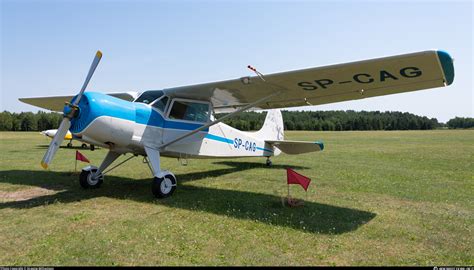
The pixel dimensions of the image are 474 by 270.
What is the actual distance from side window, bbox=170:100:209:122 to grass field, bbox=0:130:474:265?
1.72 m

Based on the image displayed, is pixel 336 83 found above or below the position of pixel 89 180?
above

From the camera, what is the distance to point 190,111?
→ 328 inches

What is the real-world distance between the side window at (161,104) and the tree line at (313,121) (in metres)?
56.9

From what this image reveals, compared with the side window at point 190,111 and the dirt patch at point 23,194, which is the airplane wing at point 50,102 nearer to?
the dirt patch at point 23,194

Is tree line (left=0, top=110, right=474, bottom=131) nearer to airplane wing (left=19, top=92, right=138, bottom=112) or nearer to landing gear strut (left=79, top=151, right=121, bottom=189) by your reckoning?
airplane wing (left=19, top=92, right=138, bottom=112)

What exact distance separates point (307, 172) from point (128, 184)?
562cm

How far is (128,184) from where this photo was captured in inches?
342

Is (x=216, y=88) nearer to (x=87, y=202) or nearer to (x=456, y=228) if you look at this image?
(x=87, y=202)

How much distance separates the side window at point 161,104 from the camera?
25.4 feet

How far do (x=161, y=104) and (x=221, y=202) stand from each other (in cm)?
279

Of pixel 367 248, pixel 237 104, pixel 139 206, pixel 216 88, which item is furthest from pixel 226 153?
pixel 367 248

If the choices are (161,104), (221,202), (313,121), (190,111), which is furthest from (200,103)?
(313,121)

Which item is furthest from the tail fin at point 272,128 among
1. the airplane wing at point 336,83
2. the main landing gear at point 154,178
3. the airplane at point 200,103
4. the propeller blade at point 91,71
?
the propeller blade at point 91,71

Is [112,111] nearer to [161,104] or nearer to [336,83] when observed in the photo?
[161,104]
